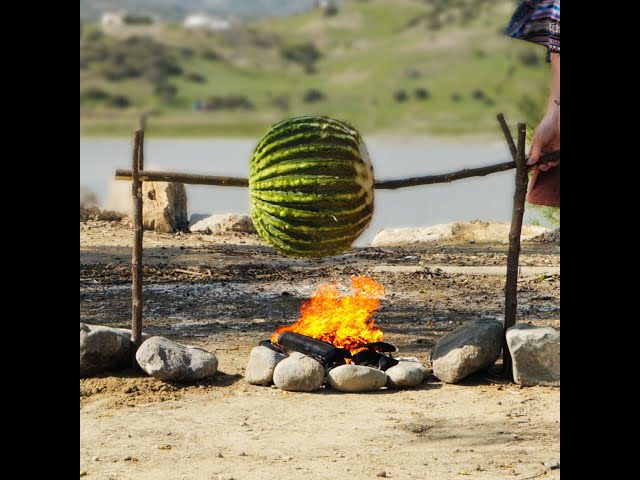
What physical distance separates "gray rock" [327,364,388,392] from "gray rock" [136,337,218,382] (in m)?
0.89

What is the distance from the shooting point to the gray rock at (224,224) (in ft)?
46.5

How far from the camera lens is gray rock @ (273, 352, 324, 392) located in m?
6.94

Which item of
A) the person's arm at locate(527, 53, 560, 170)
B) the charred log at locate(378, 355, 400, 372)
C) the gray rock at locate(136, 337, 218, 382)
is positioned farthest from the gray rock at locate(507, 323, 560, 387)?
the person's arm at locate(527, 53, 560, 170)

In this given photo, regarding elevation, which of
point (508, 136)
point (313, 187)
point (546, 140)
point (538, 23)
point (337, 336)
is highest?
point (538, 23)

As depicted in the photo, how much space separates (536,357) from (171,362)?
247cm

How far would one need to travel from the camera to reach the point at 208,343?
27.9ft

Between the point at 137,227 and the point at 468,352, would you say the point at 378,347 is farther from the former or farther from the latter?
the point at 137,227

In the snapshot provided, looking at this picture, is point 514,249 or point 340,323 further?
point 340,323

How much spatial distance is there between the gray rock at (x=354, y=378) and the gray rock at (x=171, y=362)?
35.0 inches

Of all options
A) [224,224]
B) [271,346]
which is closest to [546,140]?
[271,346]

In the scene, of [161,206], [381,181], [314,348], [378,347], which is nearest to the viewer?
[381,181]

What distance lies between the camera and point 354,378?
22.9 feet
